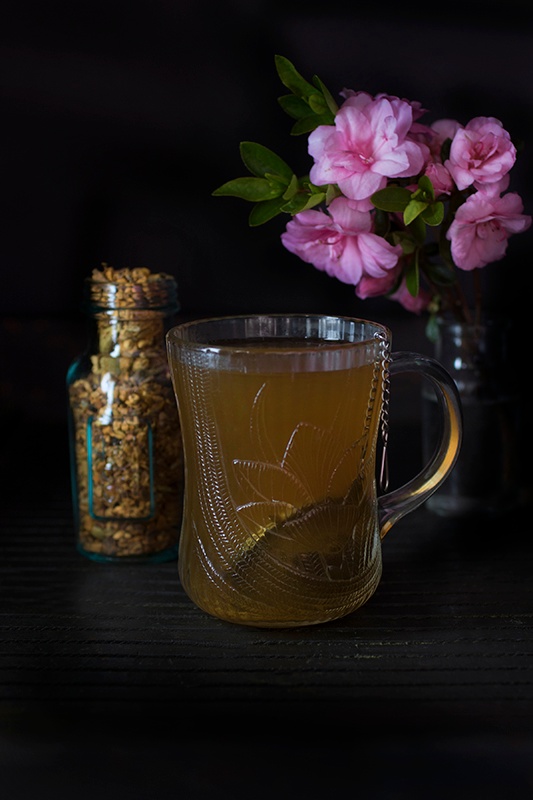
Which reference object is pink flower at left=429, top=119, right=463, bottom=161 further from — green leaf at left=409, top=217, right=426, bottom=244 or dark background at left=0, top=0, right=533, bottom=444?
dark background at left=0, top=0, right=533, bottom=444

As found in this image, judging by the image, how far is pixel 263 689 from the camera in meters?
0.58

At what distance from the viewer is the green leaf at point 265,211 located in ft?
2.51

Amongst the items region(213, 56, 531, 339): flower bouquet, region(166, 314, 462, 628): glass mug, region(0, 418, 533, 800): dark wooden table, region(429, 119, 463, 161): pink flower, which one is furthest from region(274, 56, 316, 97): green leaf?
region(0, 418, 533, 800): dark wooden table

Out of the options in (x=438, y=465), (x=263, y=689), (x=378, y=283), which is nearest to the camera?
(x=263, y=689)

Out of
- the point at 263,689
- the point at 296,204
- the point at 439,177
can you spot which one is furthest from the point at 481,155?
the point at 263,689

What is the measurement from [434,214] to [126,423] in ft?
0.91

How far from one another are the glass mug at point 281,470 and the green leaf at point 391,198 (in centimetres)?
10

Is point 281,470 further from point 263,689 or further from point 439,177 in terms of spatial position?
point 439,177

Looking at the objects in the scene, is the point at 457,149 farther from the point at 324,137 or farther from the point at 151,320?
the point at 151,320

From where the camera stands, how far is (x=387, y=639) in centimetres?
64

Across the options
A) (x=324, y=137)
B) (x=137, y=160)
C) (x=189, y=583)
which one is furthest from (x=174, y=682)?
(x=137, y=160)

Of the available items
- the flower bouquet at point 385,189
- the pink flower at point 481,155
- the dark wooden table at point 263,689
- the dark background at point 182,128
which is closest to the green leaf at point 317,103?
the flower bouquet at point 385,189

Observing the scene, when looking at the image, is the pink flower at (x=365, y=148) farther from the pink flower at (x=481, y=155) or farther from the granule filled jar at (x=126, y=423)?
the granule filled jar at (x=126, y=423)

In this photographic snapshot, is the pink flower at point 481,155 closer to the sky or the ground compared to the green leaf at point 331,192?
closer to the sky
